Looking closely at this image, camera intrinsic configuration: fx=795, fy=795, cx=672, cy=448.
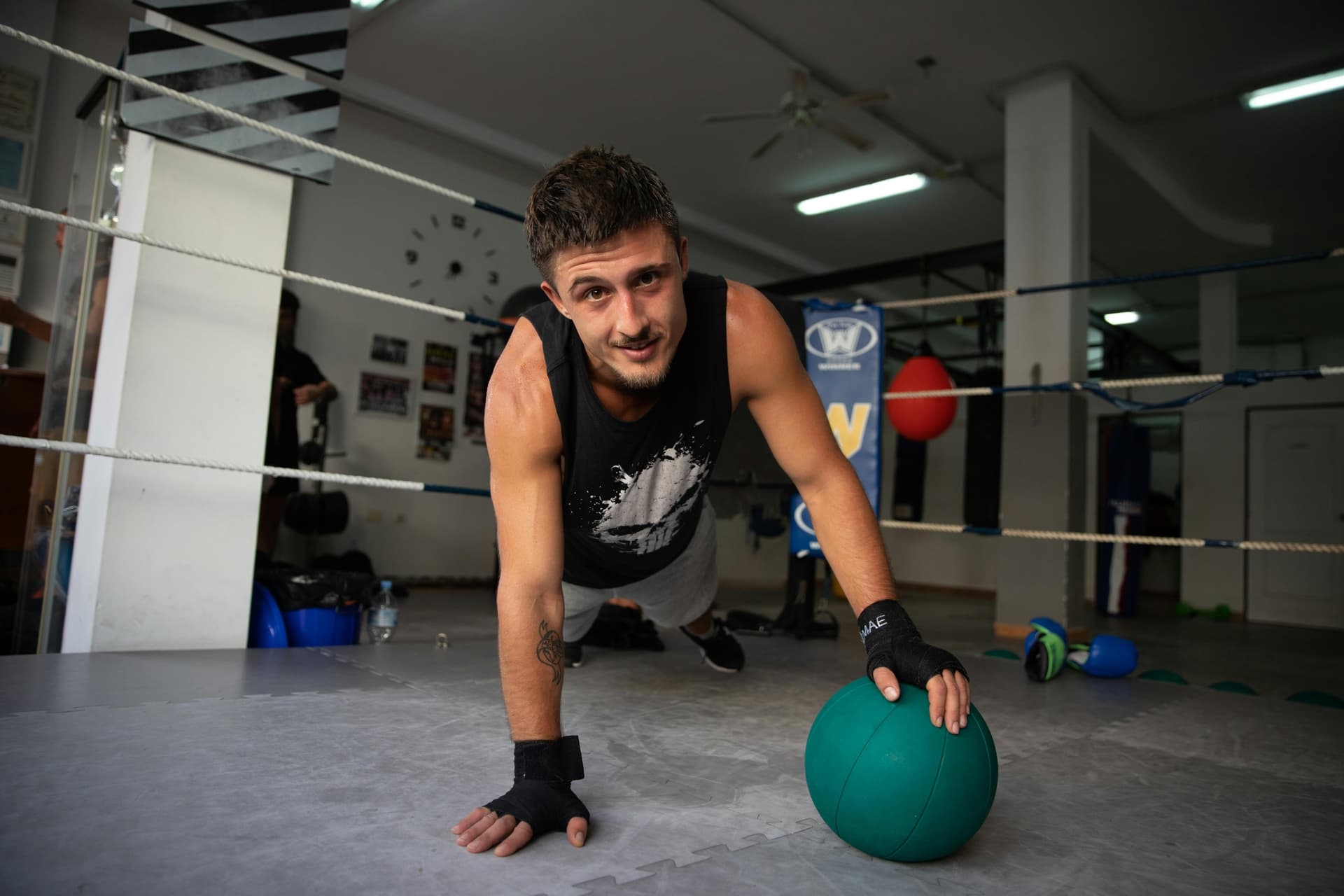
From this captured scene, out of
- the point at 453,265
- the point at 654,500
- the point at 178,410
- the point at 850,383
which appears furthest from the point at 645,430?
the point at 453,265

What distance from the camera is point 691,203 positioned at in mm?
7500

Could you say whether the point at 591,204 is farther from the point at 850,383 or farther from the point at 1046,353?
the point at 1046,353

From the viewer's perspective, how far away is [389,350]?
6.08 meters

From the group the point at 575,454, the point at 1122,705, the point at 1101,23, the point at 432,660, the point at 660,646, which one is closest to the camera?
the point at 575,454

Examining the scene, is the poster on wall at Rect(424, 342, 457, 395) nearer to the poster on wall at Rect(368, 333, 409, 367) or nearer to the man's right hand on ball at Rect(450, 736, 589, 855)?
the poster on wall at Rect(368, 333, 409, 367)

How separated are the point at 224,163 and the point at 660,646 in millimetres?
2132

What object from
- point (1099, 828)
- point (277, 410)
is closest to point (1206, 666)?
point (1099, 828)

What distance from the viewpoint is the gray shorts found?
2.02 m

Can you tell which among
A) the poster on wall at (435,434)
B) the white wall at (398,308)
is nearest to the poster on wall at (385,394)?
the white wall at (398,308)

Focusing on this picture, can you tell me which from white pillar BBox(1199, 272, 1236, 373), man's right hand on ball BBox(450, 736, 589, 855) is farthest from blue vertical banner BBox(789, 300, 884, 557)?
white pillar BBox(1199, 272, 1236, 373)

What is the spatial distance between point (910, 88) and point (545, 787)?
541 centimetres

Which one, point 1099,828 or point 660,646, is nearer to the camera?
point 1099,828

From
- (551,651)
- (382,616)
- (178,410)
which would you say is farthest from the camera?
(382,616)

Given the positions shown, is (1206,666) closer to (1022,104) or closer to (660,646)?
(660,646)
